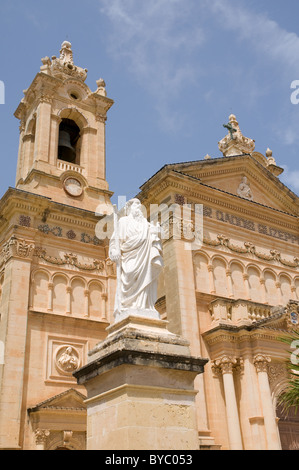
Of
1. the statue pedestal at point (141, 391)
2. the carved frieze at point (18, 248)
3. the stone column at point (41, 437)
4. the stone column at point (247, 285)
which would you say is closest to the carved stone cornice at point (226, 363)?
the stone column at point (247, 285)

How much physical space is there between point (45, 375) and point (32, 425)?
6.61ft

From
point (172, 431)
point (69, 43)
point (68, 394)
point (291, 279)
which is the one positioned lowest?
point (172, 431)

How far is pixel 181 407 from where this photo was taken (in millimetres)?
7199

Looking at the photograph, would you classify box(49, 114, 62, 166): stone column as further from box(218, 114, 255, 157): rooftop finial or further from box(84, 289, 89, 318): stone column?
box(218, 114, 255, 157): rooftop finial

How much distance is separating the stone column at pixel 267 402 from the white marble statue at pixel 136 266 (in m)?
11.2

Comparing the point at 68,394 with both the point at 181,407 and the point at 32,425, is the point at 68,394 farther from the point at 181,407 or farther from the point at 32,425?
the point at 181,407

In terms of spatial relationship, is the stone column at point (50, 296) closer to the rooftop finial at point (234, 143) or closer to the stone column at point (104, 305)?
the stone column at point (104, 305)

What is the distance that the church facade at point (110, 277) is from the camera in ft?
60.1

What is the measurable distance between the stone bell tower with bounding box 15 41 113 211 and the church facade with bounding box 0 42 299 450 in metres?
0.07

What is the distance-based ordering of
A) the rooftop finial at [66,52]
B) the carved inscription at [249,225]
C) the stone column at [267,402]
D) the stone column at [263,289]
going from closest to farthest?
the stone column at [267,402]
the stone column at [263,289]
the carved inscription at [249,225]
the rooftop finial at [66,52]

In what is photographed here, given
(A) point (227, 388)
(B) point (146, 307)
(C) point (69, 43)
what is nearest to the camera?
(B) point (146, 307)

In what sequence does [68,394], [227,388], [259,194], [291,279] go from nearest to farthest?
[227,388] < [68,394] < [291,279] < [259,194]

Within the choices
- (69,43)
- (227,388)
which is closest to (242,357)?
(227,388)

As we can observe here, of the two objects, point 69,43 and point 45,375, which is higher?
point 69,43
